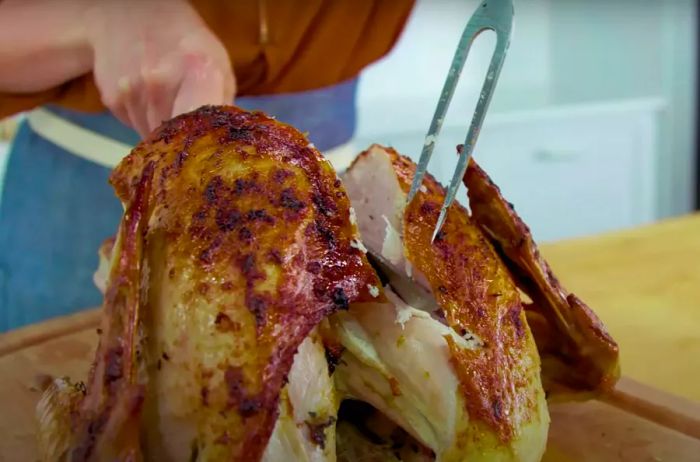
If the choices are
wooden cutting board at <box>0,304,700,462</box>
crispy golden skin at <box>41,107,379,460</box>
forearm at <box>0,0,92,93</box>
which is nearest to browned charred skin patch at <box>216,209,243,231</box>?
crispy golden skin at <box>41,107,379,460</box>

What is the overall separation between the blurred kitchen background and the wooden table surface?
1098mm

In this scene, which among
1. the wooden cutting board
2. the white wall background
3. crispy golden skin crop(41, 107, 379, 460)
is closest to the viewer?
crispy golden skin crop(41, 107, 379, 460)

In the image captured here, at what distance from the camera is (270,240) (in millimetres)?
519

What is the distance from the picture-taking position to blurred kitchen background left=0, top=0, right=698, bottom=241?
264 centimetres

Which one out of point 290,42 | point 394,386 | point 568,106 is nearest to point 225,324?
point 394,386

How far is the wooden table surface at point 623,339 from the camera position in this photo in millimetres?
753

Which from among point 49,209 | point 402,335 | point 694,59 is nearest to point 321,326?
point 402,335

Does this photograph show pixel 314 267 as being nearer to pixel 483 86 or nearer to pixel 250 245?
pixel 250 245

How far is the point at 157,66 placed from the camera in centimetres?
80

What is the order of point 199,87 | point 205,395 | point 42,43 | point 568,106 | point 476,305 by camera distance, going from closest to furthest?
point 205,395, point 476,305, point 199,87, point 42,43, point 568,106

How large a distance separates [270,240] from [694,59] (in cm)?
338

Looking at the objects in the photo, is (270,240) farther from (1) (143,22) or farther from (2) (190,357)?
(1) (143,22)

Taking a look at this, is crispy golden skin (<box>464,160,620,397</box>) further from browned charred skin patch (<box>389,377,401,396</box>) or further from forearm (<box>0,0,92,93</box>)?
forearm (<box>0,0,92,93</box>)

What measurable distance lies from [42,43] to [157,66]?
32 centimetres
